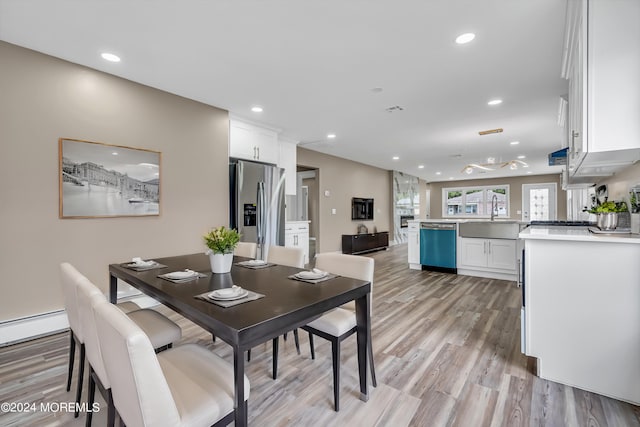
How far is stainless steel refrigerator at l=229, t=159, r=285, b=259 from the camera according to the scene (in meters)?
4.04

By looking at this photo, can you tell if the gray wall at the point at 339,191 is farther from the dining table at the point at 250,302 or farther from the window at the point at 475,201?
the window at the point at 475,201

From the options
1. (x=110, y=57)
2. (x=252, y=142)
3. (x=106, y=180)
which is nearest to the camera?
(x=110, y=57)

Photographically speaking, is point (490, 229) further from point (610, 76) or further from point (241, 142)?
point (241, 142)

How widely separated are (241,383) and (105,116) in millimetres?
3142

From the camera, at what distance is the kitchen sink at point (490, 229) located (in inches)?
183

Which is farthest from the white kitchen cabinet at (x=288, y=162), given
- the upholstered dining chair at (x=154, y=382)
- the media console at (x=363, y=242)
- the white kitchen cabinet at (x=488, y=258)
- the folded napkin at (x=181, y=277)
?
the upholstered dining chair at (x=154, y=382)

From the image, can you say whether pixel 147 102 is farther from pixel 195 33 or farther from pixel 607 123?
pixel 607 123

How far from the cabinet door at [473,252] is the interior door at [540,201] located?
25.8 feet

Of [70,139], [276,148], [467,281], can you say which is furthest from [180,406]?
[467,281]

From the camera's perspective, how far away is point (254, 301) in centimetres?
135

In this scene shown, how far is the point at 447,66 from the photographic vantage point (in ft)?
9.32

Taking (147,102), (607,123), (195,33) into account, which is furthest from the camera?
(147,102)

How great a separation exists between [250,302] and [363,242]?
6.62m

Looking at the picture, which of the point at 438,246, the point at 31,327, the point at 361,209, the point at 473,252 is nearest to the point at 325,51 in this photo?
the point at 31,327
